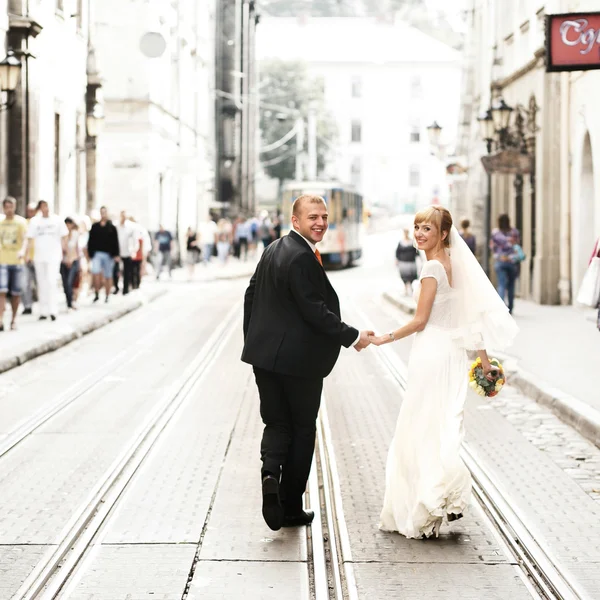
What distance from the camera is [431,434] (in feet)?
21.9

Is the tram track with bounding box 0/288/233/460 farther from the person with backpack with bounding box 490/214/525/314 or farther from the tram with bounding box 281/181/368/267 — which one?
the tram with bounding box 281/181/368/267

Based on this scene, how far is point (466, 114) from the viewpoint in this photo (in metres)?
38.1

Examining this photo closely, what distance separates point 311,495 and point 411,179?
108775mm

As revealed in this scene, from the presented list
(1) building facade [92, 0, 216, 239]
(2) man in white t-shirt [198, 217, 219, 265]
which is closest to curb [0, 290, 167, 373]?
(1) building facade [92, 0, 216, 239]

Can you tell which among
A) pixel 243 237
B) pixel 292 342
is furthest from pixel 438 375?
pixel 243 237

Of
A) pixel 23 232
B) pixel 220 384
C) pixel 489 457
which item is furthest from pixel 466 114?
pixel 489 457

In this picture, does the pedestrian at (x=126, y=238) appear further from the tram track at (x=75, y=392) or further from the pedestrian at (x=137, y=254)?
the tram track at (x=75, y=392)

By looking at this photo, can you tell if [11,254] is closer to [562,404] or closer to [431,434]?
[562,404]

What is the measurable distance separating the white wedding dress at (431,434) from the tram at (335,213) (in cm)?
3542

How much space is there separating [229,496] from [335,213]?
3690 centimetres

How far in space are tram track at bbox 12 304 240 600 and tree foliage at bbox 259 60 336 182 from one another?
82.9 m

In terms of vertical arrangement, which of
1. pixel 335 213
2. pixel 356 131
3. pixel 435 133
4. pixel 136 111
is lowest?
pixel 335 213

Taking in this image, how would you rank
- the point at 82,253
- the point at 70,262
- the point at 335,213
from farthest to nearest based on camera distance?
the point at 335,213 → the point at 82,253 → the point at 70,262

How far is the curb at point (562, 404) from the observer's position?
32.6ft
